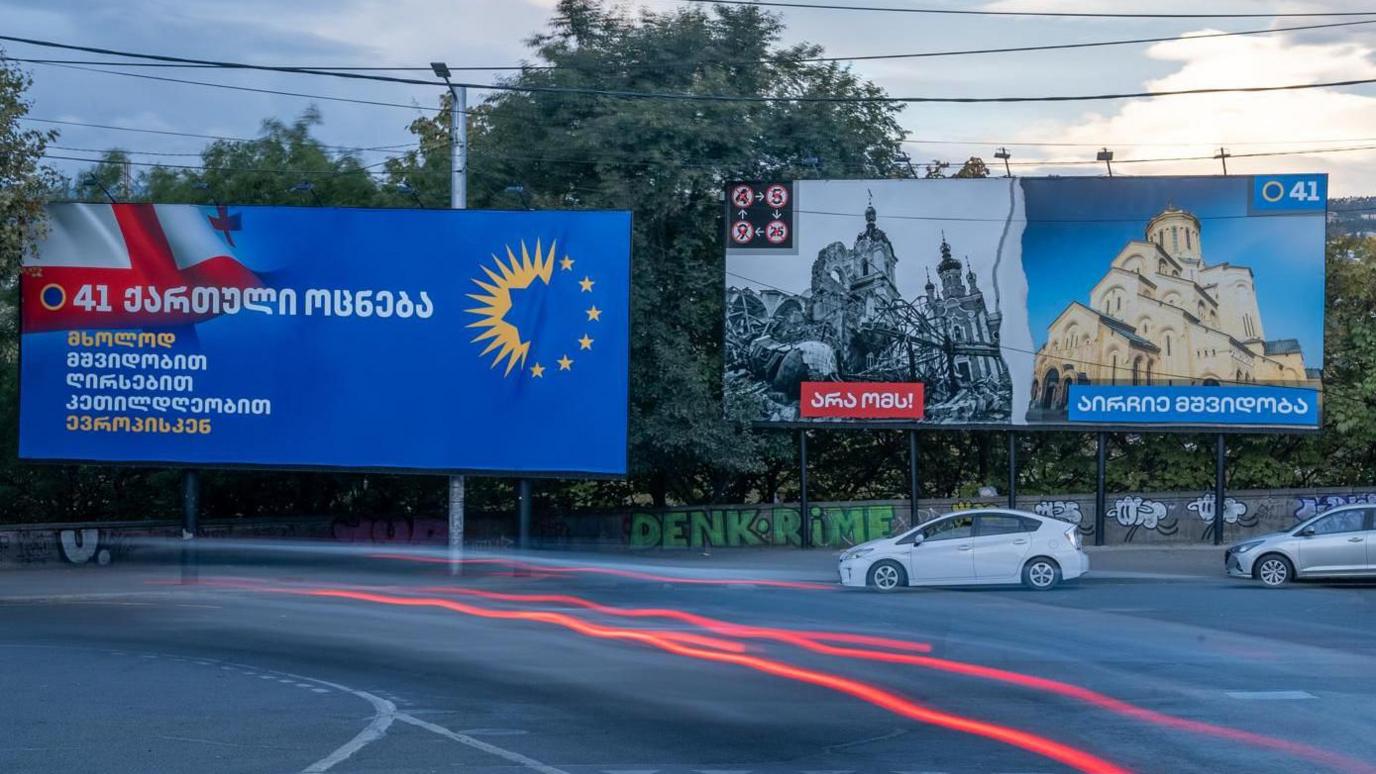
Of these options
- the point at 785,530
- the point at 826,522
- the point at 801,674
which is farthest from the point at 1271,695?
the point at 785,530

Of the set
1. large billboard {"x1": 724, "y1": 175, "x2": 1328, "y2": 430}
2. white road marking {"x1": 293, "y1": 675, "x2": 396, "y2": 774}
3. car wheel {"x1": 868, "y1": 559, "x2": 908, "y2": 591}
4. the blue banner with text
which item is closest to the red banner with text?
large billboard {"x1": 724, "y1": 175, "x2": 1328, "y2": 430}

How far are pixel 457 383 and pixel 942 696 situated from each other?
1428 centimetres

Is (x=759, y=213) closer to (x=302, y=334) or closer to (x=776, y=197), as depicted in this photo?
(x=776, y=197)

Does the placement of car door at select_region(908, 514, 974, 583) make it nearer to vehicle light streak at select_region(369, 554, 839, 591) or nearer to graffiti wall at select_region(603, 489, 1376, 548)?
vehicle light streak at select_region(369, 554, 839, 591)

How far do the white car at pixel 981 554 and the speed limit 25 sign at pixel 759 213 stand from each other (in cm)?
964

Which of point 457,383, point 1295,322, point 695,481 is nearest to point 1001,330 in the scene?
point 1295,322

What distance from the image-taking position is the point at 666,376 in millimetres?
28031

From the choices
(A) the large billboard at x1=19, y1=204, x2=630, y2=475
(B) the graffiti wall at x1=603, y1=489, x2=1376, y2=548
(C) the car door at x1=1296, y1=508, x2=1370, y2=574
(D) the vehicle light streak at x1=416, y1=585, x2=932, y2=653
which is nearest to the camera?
(D) the vehicle light streak at x1=416, y1=585, x2=932, y2=653

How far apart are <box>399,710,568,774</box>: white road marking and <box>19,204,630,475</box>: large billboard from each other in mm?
13532

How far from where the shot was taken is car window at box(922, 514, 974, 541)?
A: 20.3 meters

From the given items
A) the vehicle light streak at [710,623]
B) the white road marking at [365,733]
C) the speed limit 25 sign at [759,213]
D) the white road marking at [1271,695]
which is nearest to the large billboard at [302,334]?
the vehicle light streak at [710,623]

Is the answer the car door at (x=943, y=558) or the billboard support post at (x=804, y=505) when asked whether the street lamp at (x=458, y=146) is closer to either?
the billboard support post at (x=804, y=505)

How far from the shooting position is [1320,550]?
2050 centimetres

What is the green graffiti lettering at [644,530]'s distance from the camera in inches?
1177
